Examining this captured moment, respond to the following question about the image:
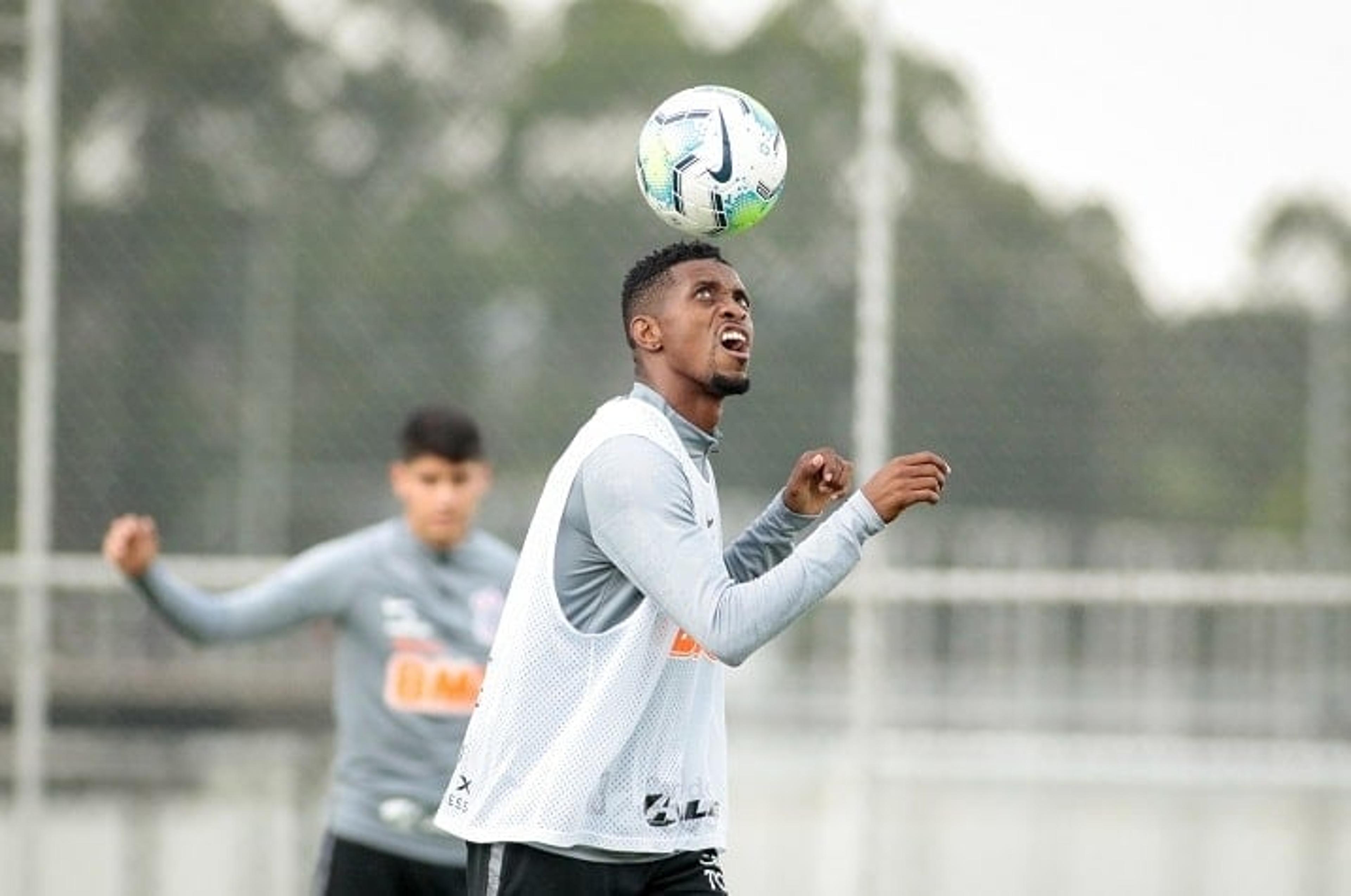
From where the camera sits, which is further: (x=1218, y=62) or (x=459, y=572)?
(x=1218, y=62)

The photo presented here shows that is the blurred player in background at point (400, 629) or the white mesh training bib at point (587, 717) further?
the blurred player in background at point (400, 629)

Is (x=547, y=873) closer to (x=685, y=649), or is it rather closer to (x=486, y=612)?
(x=685, y=649)

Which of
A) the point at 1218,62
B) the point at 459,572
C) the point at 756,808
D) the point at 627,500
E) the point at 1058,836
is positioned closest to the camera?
the point at 627,500

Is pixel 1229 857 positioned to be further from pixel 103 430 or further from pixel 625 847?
pixel 625 847

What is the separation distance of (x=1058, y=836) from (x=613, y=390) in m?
2.71

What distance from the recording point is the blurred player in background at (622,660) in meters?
4.43

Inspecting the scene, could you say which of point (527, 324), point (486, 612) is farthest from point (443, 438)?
point (527, 324)

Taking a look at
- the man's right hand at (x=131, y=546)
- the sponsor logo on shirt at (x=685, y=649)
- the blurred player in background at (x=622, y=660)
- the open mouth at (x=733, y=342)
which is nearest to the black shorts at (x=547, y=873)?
the blurred player in background at (x=622, y=660)

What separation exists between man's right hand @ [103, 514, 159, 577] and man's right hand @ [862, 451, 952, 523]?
263 centimetres

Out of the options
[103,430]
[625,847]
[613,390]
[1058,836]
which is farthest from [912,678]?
[625,847]

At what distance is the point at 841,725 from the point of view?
31.0 feet

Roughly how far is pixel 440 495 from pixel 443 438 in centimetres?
16

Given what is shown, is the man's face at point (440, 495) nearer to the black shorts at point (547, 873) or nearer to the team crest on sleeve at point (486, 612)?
the team crest on sleeve at point (486, 612)

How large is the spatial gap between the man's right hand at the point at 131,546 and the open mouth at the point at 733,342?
7.35 ft
